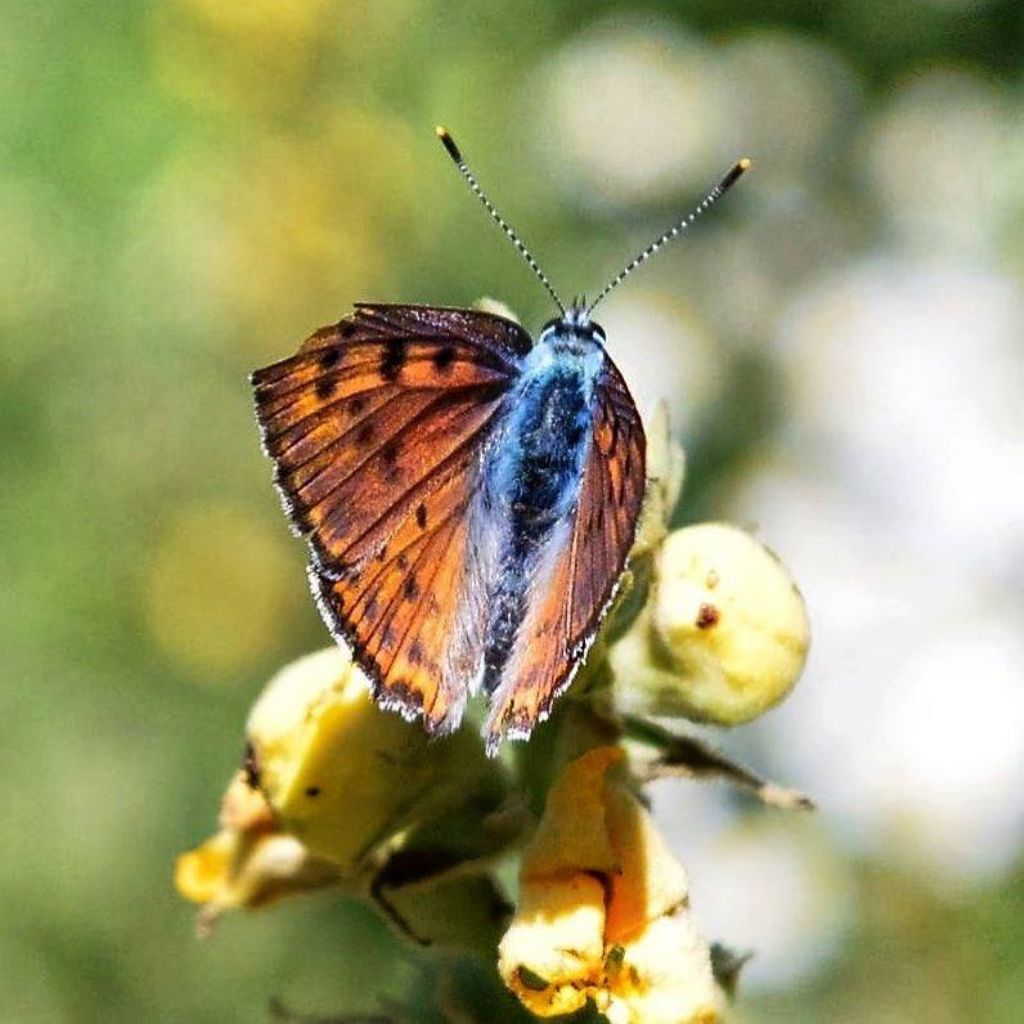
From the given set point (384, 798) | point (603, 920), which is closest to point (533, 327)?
point (384, 798)

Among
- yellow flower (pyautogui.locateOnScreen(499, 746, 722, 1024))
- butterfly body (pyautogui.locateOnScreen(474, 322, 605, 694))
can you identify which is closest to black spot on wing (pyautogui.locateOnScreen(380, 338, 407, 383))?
butterfly body (pyautogui.locateOnScreen(474, 322, 605, 694))

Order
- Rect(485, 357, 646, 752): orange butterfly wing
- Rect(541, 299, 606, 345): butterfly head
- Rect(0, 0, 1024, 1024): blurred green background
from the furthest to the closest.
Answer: Rect(0, 0, 1024, 1024): blurred green background, Rect(541, 299, 606, 345): butterfly head, Rect(485, 357, 646, 752): orange butterfly wing

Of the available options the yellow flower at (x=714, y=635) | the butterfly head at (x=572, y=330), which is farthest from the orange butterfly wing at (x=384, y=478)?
the yellow flower at (x=714, y=635)

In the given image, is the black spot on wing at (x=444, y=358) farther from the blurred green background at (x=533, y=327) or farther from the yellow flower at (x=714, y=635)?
the blurred green background at (x=533, y=327)

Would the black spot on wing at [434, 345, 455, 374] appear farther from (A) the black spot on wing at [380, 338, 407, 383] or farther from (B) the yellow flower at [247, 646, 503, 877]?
(B) the yellow flower at [247, 646, 503, 877]

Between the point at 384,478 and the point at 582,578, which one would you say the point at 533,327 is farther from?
the point at 582,578

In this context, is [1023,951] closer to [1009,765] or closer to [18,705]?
[1009,765]
